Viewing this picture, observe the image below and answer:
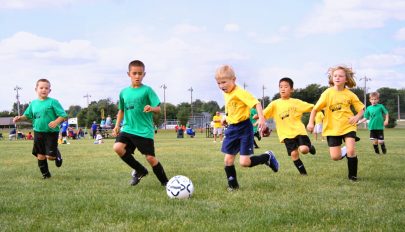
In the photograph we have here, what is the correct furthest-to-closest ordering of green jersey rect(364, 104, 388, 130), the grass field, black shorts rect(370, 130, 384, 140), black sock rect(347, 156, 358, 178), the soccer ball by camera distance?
green jersey rect(364, 104, 388, 130), black shorts rect(370, 130, 384, 140), black sock rect(347, 156, 358, 178), the soccer ball, the grass field

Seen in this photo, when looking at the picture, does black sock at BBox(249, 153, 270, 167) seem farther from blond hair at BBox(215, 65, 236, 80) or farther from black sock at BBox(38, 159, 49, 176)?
black sock at BBox(38, 159, 49, 176)

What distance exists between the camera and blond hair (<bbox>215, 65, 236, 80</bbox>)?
6.68 meters

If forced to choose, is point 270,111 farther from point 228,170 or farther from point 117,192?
point 117,192

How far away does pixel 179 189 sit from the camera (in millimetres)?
5961

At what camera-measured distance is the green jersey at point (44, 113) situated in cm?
873

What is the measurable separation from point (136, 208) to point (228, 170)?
2.03 meters

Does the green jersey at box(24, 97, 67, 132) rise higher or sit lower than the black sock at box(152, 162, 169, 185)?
higher

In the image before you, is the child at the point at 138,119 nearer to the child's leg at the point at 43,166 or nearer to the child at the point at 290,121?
the child's leg at the point at 43,166

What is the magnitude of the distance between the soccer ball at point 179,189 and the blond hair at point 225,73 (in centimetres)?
167

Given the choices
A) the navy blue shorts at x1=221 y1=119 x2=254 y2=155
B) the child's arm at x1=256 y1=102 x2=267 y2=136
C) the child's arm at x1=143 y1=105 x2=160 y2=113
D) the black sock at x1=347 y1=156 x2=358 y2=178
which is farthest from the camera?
the black sock at x1=347 y1=156 x2=358 y2=178

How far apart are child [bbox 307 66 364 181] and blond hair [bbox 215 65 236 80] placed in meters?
1.96

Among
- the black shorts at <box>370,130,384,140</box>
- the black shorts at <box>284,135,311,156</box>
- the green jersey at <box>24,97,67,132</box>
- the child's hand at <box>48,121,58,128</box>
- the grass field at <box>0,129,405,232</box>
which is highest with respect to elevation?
the green jersey at <box>24,97,67,132</box>

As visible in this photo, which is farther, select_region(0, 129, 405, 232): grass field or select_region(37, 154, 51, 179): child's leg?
select_region(37, 154, 51, 179): child's leg

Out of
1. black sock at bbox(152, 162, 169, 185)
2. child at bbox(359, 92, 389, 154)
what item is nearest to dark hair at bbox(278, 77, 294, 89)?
black sock at bbox(152, 162, 169, 185)
